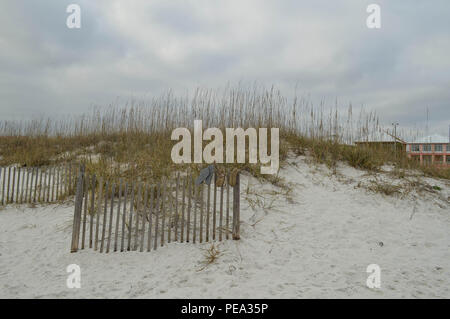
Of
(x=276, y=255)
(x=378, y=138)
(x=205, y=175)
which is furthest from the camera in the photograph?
(x=378, y=138)

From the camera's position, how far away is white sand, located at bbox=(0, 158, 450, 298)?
229 centimetres

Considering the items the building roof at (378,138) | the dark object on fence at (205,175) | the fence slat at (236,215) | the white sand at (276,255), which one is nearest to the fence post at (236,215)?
the fence slat at (236,215)

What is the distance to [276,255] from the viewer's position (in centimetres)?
291

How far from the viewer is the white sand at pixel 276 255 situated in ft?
7.50

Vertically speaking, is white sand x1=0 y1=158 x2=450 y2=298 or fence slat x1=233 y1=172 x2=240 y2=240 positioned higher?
fence slat x1=233 y1=172 x2=240 y2=240

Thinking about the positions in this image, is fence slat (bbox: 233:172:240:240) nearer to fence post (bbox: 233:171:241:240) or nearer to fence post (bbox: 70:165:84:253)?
fence post (bbox: 233:171:241:240)

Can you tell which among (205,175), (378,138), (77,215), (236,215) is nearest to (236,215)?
(236,215)

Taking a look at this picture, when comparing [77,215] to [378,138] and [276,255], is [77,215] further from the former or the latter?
[378,138]

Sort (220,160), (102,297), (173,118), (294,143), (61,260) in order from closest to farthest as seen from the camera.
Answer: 1. (102,297)
2. (61,260)
3. (220,160)
4. (294,143)
5. (173,118)

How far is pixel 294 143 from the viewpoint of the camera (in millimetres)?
6262

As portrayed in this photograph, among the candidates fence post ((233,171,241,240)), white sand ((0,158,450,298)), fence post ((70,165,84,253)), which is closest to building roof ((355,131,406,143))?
white sand ((0,158,450,298))

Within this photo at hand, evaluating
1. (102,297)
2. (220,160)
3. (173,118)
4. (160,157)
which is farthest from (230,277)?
(173,118)
